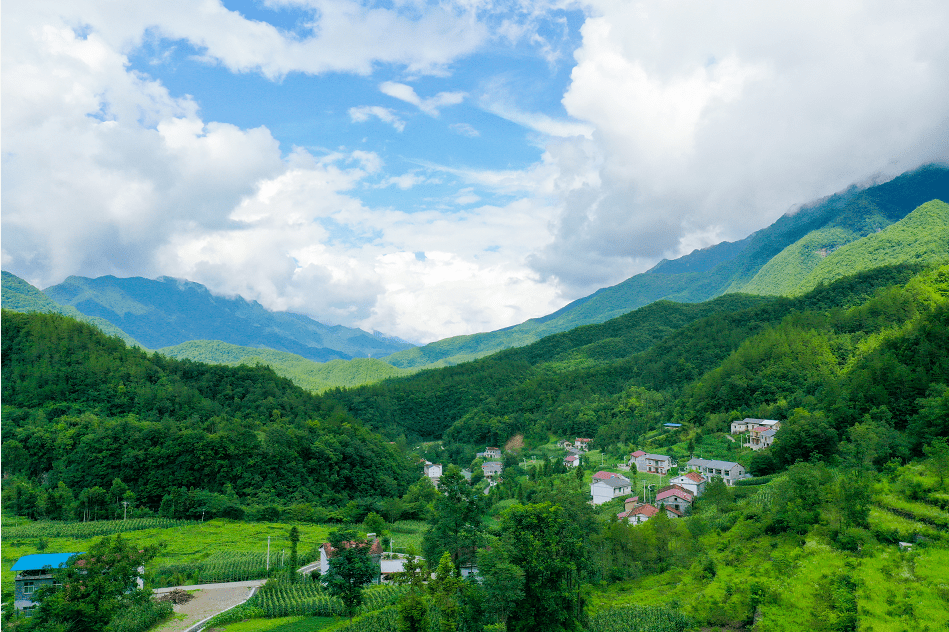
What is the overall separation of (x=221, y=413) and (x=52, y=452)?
19439 millimetres

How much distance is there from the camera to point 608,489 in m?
52.7

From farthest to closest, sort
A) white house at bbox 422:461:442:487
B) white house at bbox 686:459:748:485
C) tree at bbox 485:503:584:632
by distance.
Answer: white house at bbox 422:461:442:487 → white house at bbox 686:459:748:485 → tree at bbox 485:503:584:632

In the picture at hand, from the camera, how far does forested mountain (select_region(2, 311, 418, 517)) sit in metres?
51.6

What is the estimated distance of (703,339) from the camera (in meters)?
98.1

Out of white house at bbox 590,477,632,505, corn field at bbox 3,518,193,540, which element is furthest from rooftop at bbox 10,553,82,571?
white house at bbox 590,477,632,505

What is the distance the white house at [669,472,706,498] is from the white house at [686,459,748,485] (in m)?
1.58

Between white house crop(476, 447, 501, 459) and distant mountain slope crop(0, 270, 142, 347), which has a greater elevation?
distant mountain slope crop(0, 270, 142, 347)

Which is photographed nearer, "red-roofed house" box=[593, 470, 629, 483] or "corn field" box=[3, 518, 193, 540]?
"corn field" box=[3, 518, 193, 540]

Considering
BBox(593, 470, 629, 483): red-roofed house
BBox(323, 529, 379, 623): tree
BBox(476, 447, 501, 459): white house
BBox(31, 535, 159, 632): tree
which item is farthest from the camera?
BBox(476, 447, 501, 459): white house

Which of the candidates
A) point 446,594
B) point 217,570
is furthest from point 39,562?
point 446,594

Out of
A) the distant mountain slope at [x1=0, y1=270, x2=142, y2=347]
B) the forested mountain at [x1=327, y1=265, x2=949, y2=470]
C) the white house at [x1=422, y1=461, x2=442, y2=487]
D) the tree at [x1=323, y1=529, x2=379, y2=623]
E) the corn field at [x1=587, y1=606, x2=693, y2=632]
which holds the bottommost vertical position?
the white house at [x1=422, y1=461, x2=442, y2=487]

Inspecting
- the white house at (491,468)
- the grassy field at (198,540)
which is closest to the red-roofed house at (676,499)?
the grassy field at (198,540)

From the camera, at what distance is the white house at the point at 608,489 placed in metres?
52.3

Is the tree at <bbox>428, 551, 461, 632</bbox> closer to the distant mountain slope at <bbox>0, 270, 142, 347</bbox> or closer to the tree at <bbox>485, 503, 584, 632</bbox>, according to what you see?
the tree at <bbox>485, 503, 584, 632</bbox>
